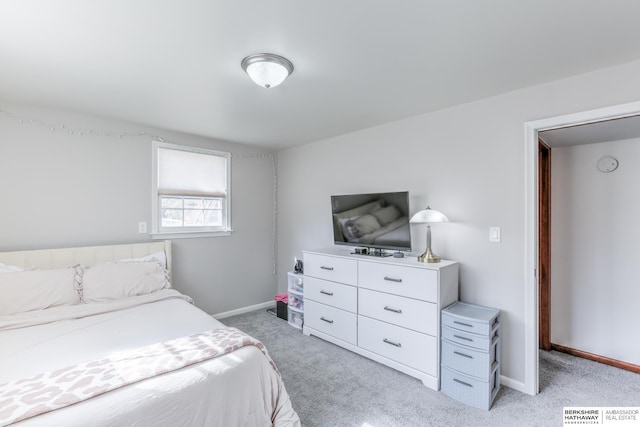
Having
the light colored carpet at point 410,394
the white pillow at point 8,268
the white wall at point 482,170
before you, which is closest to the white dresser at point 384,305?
the light colored carpet at point 410,394

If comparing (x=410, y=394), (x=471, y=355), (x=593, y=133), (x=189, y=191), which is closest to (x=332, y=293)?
(x=410, y=394)

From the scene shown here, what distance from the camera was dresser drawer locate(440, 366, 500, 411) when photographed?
213 cm

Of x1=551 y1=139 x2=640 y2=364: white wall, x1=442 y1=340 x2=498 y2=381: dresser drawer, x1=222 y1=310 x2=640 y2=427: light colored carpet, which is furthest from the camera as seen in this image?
x1=551 y1=139 x2=640 y2=364: white wall

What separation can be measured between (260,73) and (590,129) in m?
2.72

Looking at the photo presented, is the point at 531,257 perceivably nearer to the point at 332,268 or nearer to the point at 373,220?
the point at 373,220

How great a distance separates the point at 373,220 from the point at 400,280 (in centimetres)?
77

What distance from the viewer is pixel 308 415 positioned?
2.07 metres

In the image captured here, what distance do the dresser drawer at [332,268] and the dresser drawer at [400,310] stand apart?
0.66 ft

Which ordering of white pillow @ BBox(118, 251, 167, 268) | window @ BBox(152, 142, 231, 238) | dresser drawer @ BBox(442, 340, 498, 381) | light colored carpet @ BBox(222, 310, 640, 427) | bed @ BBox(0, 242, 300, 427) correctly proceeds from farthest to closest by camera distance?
window @ BBox(152, 142, 231, 238), white pillow @ BBox(118, 251, 167, 268), dresser drawer @ BBox(442, 340, 498, 381), light colored carpet @ BBox(222, 310, 640, 427), bed @ BBox(0, 242, 300, 427)

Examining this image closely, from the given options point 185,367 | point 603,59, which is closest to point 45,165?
point 185,367

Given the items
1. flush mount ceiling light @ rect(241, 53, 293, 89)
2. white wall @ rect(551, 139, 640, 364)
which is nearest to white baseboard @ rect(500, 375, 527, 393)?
white wall @ rect(551, 139, 640, 364)

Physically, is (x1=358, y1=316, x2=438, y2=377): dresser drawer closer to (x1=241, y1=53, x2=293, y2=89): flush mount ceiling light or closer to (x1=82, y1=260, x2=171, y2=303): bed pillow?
(x1=82, y1=260, x2=171, y2=303): bed pillow

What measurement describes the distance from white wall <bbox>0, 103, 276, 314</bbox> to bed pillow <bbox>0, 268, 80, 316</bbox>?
0.56 metres

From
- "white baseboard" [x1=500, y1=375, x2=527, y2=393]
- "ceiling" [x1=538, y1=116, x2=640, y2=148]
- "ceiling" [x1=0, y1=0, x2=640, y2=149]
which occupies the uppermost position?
"ceiling" [x1=0, y1=0, x2=640, y2=149]
